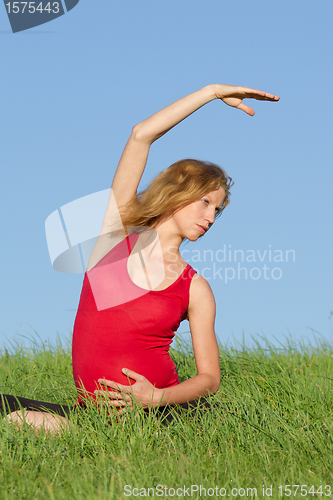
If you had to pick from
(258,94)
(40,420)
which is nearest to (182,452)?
(40,420)

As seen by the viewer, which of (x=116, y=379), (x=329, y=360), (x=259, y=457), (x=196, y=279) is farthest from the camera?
(x=329, y=360)

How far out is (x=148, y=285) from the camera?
9.75ft

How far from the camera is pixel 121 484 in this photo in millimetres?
2148

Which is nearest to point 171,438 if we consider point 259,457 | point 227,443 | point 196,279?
point 227,443

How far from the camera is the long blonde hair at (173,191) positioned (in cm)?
306

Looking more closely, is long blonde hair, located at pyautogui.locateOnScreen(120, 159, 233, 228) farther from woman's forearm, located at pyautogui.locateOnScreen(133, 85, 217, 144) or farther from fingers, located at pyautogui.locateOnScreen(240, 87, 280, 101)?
fingers, located at pyautogui.locateOnScreen(240, 87, 280, 101)

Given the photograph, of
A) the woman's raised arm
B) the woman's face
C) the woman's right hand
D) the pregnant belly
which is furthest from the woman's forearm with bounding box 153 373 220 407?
the woman's right hand

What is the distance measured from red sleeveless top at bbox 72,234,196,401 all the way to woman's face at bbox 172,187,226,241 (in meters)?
0.30

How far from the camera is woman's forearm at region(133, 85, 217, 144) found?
9.70 ft

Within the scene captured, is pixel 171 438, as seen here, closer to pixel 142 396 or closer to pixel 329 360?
pixel 142 396

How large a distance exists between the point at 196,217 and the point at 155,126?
0.61 m

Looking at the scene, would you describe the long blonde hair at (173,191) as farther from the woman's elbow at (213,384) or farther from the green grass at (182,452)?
the green grass at (182,452)

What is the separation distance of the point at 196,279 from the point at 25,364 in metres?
2.90

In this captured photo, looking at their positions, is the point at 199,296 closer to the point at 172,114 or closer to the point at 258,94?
the point at 172,114
